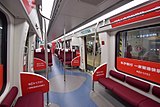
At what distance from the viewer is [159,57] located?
2393 mm

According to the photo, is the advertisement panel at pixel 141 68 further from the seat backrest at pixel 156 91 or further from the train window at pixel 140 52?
the seat backrest at pixel 156 91

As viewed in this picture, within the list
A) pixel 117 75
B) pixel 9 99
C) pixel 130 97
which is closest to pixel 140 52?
pixel 117 75

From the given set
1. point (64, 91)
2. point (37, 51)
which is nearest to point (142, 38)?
point (64, 91)

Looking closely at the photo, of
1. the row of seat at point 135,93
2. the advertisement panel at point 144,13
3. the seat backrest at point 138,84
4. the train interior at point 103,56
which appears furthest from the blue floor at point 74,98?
the advertisement panel at point 144,13

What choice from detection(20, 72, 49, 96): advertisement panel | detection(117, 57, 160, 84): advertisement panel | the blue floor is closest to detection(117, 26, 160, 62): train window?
detection(117, 57, 160, 84): advertisement panel

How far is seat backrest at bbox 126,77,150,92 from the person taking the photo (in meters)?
2.44

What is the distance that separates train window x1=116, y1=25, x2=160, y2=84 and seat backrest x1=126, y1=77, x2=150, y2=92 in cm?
17

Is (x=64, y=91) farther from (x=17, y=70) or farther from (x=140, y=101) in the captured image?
(x=140, y=101)

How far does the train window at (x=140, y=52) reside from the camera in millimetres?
2439

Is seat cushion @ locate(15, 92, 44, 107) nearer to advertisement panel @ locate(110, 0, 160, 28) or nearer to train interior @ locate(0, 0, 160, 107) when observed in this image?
train interior @ locate(0, 0, 160, 107)

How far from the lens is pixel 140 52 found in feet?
9.37

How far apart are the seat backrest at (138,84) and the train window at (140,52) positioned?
17cm

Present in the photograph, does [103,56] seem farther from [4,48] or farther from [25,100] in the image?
[4,48]

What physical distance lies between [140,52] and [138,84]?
81cm
